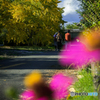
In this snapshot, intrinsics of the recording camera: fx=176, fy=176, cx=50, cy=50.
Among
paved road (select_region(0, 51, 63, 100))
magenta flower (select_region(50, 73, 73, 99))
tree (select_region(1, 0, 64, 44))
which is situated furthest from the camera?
tree (select_region(1, 0, 64, 44))

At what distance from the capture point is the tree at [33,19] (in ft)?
99.1

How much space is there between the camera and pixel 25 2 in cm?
3056

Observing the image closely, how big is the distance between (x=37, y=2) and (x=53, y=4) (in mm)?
2813

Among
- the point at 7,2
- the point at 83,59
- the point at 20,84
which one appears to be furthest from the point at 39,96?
the point at 7,2

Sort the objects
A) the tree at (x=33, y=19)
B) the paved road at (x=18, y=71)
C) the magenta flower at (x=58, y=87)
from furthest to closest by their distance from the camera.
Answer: the tree at (x=33, y=19) < the paved road at (x=18, y=71) < the magenta flower at (x=58, y=87)

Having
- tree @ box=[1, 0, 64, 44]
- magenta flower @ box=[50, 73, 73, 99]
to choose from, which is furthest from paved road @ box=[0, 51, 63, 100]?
tree @ box=[1, 0, 64, 44]

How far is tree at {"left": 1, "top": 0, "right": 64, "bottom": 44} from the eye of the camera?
99.1 feet

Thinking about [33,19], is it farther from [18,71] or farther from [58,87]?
[58,87]

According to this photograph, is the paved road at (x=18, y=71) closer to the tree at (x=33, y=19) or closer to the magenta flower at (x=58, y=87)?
the magenta flower at (x=58, y=87)

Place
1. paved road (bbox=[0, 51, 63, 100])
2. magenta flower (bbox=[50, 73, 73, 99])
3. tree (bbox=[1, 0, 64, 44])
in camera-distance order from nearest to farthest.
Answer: magenta flower (bbox=[50, 73, 73, 99]) < paved road (bbox=[0, 51, 63, 100]) < tree (bbox=[1, 0, 64, 44])

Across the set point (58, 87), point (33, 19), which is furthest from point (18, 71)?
point (33, 19)

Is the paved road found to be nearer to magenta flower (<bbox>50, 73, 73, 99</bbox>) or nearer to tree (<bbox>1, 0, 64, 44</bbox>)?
magenta flower (<bbox>50, 73, 73, 99</bbox>)

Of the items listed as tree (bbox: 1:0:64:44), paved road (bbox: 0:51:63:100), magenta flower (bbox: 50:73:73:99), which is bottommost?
paved road (bbox: 0:51:63:100)

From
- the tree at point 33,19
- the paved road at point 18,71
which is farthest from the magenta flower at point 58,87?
the tree at point 33,19
